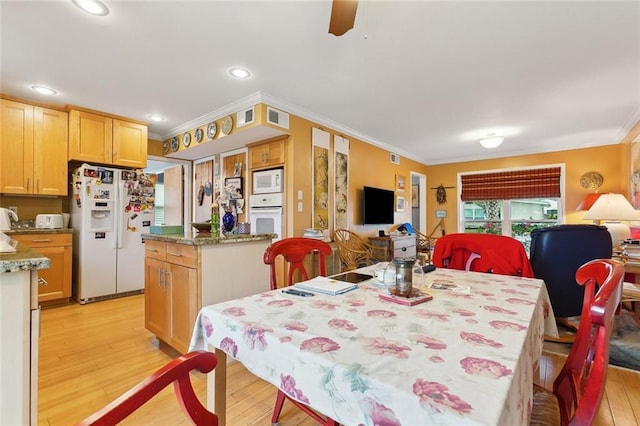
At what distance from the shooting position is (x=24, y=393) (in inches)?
43.4

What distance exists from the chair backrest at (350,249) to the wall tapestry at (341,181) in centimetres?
14

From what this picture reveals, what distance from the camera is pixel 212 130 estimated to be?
3846 millimetres

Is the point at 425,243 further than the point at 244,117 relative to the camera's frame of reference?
Yes

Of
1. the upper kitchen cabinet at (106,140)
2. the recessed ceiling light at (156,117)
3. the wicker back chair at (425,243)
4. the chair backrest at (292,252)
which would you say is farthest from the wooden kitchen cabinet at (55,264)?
the wicker back chair at (425,243)

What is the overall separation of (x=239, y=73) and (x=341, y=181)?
84.7 inches

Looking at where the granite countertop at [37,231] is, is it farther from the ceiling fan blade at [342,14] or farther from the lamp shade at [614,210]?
the lamp shade at [614,210]

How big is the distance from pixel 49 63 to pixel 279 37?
6.83ft

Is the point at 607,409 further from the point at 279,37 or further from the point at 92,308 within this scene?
the point at 92,308

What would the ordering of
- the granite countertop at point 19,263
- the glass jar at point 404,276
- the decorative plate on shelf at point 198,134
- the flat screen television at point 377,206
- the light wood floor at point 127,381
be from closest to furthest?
the granite countertop at point 19,263
the glass jar at point 404,276
the light wood floor at point 127,381
the decorative plate on shelf at point 198,134
the flat screen television at point 377,206

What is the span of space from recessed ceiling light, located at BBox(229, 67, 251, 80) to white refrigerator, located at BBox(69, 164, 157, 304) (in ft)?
7.15

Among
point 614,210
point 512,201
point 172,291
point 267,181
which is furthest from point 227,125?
point 512,201

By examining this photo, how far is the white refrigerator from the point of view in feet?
11.9

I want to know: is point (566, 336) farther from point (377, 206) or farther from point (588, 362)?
point (377, 206)

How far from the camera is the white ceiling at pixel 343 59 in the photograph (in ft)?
6.42
